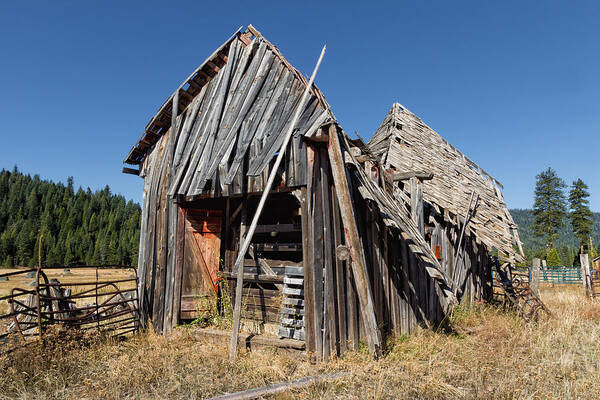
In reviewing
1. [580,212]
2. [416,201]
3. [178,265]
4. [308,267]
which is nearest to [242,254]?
[308,267]

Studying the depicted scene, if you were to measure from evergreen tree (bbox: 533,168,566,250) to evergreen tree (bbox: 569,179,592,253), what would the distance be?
1.41m

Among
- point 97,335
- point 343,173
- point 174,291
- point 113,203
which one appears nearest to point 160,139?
point 174,291

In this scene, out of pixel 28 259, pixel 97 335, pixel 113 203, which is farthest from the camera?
pixel 113 203

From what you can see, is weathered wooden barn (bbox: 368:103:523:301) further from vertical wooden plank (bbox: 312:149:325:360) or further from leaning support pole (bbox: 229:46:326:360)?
leaning support pole (bbox: 229:46:326:360)

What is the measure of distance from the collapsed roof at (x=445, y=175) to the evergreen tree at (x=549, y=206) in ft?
131

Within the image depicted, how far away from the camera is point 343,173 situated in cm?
620

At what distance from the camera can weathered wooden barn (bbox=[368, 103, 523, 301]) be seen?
916cm

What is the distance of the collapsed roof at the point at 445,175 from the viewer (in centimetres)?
959

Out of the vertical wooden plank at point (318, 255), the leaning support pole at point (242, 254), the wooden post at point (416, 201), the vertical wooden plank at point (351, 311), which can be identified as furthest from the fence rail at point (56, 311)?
the wooden post at point (416, 201)

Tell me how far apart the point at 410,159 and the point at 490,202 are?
3907 mm

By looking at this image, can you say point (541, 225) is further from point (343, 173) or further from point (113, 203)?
point (113, 203)

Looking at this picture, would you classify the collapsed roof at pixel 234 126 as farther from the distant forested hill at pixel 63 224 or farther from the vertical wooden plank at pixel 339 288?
the distant forested hill at pixel 63 224

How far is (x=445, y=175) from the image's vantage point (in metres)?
11.8

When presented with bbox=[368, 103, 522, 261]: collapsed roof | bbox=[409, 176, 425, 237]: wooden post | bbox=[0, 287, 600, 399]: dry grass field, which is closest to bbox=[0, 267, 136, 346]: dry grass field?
bbox=[0, 287, 600, 399]: dry grass field
